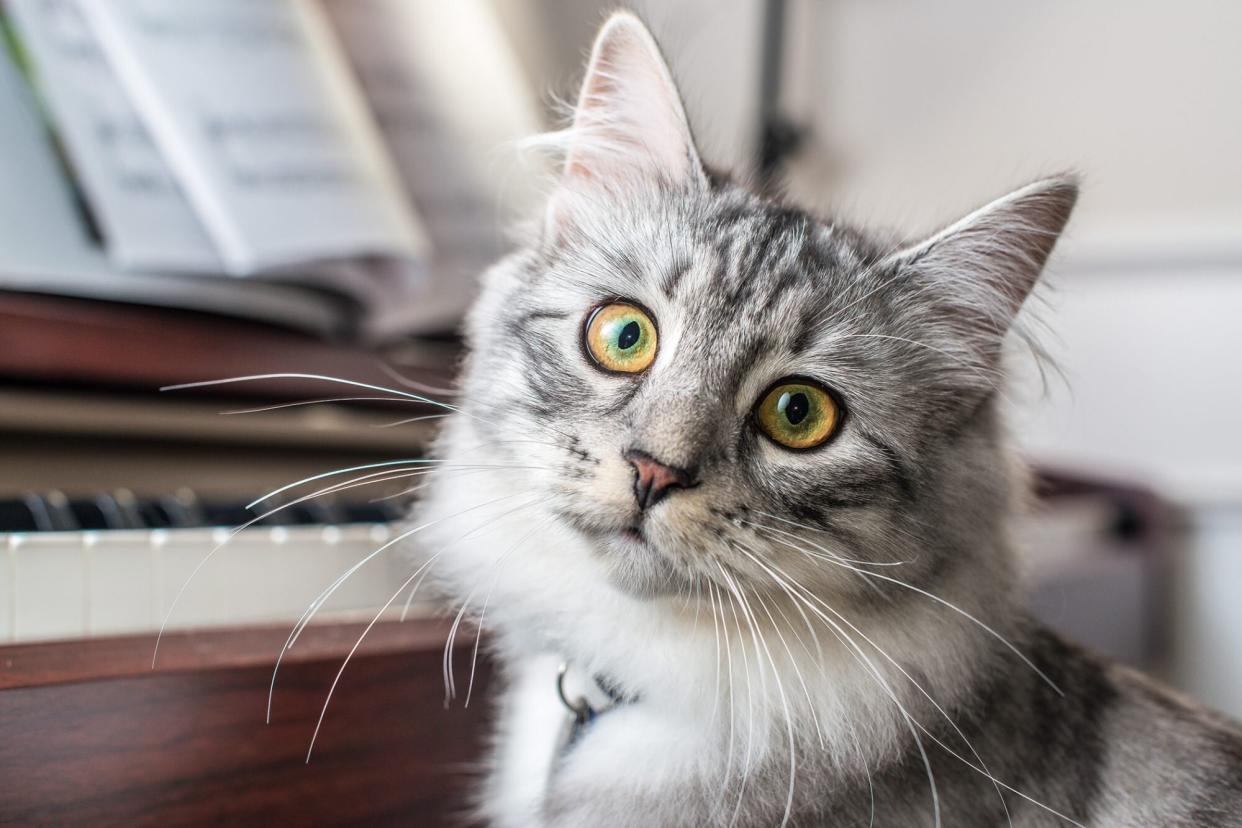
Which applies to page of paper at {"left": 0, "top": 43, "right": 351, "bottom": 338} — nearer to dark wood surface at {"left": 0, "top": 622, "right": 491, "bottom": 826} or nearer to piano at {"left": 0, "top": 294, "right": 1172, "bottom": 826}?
piano at {"left": 0, "top": 294, "right": 1172, "bottom": 826}

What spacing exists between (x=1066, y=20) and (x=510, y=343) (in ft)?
8.00

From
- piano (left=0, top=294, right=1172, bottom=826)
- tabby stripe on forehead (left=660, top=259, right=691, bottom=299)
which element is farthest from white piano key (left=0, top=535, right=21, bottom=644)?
tabby stripe on forehead (left=660, top=259, right=691, bottom=299)

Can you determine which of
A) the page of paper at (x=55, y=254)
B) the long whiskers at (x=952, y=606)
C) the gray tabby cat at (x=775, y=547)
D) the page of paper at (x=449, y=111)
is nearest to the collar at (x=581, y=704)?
the gray tabby cat at (x=775, y=547)

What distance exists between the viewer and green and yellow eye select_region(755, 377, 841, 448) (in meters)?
0.86

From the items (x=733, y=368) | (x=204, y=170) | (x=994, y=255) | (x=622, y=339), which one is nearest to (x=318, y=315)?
(x=204, y=170)

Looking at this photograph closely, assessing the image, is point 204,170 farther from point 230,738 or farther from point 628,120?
point 230,738

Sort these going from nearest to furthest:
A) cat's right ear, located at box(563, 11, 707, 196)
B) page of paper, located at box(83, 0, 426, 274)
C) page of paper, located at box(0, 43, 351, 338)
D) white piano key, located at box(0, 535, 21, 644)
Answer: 1. white piano key, located at box(0, 535, 21, 644)
2. cat's right ear, located at box(563, 11, 707, 196)
3. page of paper, located at box(0, 43, 351, 338)
4. page of paper, located at box(83, 0, 426, 274)

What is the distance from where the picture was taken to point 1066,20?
8.77 feet

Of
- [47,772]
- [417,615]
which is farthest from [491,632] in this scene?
[47,772]

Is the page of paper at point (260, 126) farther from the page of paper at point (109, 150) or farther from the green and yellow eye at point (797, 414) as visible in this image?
the green and yellow eye at point (797, 414)

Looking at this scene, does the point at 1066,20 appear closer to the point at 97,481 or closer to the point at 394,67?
the point at 394,67

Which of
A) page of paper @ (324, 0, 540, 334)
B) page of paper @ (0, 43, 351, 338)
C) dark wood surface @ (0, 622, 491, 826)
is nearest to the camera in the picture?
dark wood surface @ (0, 622, 491, 826)

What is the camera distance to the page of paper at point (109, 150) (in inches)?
46.6

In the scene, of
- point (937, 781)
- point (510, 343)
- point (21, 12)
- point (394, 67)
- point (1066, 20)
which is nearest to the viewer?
point (937, 781)
